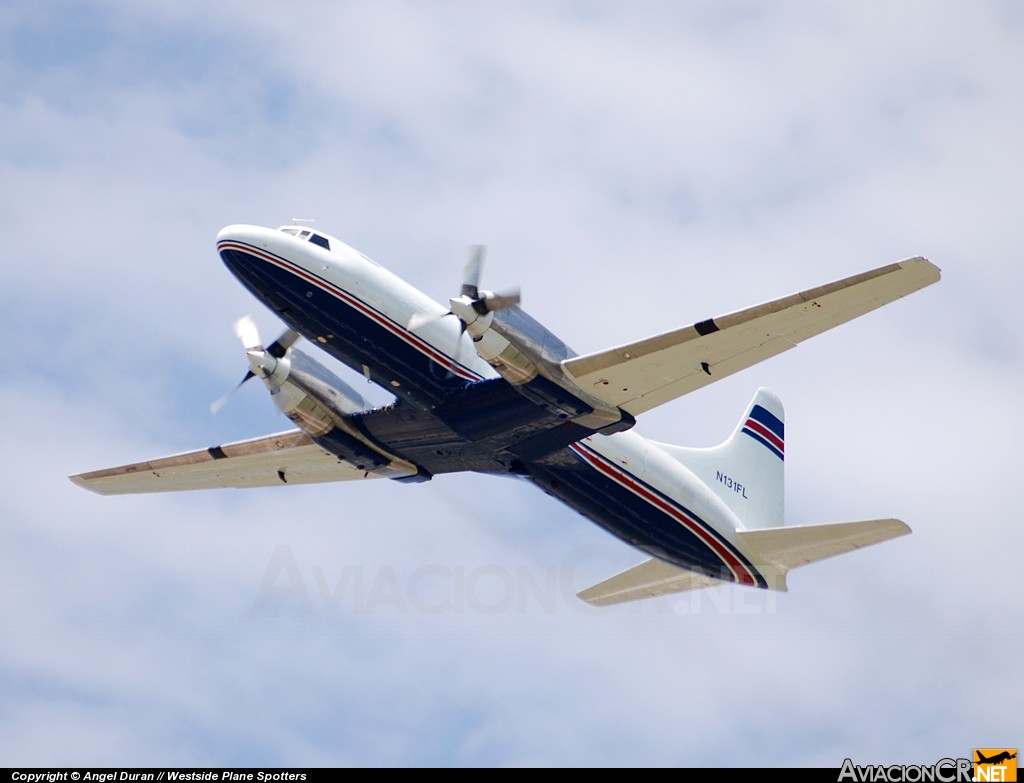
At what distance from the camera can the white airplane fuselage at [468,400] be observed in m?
30.0

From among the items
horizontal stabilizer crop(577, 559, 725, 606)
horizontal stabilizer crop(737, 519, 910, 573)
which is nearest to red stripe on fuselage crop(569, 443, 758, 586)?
horizontal stabilizer crop(737, 519, 910, 573)

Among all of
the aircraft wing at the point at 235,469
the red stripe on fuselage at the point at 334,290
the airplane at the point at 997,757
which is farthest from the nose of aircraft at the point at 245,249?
the airplane at the point at 997,757

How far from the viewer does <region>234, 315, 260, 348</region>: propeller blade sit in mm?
33719

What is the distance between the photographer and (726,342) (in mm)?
29719

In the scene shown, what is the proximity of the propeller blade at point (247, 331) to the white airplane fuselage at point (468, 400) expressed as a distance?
260 cm

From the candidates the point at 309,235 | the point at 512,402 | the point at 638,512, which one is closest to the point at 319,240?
the point at 309,235

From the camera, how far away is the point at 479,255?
30266 millimetres

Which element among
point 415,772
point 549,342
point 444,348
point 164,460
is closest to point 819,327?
point 549,342

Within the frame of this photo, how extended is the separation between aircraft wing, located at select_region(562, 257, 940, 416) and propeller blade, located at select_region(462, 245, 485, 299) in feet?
7.85

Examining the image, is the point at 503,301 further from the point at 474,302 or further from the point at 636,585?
the point at 636,585

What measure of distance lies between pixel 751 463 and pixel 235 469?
42.6ft

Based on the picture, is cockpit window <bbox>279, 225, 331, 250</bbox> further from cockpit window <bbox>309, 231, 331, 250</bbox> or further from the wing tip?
the wing tip

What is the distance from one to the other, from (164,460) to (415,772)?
14.1 metres

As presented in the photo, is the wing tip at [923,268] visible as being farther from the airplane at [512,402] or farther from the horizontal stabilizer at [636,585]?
the horizontal stabilizer at [636,585]
